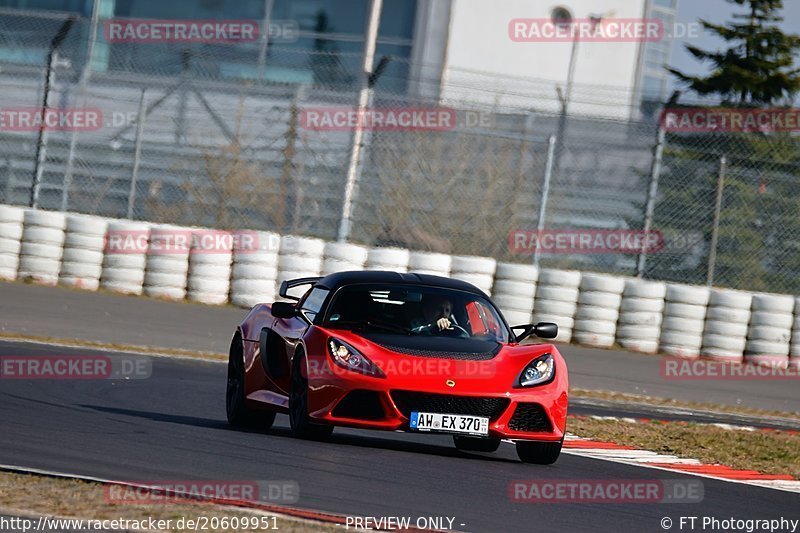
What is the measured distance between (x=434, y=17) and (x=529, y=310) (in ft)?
53.9

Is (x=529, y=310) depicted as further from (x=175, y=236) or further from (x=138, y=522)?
→ (x=138, y=522)

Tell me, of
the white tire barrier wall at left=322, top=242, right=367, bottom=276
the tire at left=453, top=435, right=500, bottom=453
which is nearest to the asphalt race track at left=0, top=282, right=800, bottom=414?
the white tire barrier wall at left=322, top=242, right=367, bottom=276

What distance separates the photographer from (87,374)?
13391 millimetres

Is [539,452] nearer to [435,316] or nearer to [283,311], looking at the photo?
[435,316]

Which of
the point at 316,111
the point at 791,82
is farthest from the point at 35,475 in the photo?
the point at 791,82

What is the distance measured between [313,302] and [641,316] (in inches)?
421

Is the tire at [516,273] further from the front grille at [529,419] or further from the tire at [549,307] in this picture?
the front grille at [529,419]

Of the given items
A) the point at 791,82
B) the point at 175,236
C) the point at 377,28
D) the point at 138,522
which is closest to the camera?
the point at 138,522

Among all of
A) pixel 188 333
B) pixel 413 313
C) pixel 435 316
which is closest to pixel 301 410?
pixel 413 313

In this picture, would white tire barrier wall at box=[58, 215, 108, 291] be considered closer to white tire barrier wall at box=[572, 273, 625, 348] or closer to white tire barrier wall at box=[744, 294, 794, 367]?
white tire barrier wall at box=[572, 273, 625, 348]

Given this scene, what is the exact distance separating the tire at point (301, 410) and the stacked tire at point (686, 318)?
11.3 metres

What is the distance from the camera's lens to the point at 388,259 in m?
19.9

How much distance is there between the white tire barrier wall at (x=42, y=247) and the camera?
19.7m

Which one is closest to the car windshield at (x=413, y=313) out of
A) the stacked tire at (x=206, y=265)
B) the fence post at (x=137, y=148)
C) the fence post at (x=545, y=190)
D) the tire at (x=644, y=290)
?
the stacked tire at (x=206, y=265)
